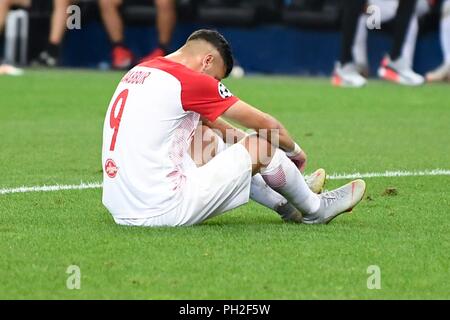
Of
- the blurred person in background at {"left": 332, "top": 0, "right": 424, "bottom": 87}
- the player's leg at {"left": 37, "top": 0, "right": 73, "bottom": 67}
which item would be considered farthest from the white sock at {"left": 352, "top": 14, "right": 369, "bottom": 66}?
the player's leg at {"left": 37, "top": 0, "right": 73, "bottom": 67}

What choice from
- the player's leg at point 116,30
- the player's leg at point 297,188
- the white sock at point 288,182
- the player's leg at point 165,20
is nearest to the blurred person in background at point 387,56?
the player's leg at point 165,20

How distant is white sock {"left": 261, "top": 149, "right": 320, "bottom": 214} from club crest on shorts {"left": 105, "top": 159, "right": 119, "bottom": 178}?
0.79 meters

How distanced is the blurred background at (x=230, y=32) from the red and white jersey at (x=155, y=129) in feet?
35.8

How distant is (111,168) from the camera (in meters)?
7.55

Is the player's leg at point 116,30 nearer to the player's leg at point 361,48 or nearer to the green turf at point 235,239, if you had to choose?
the player's leg at point 361,48

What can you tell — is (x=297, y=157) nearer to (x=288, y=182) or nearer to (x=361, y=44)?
(x=288, y=182)

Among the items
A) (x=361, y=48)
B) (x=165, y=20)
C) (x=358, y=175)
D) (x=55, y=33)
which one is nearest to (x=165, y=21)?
(x=165, y=20)

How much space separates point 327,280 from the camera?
6.40m

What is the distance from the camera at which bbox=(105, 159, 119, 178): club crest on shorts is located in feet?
24.7

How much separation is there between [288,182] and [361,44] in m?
11.5

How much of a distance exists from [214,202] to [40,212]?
1.30m

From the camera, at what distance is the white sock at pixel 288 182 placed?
7.50m

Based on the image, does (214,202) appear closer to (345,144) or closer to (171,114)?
(171,114)

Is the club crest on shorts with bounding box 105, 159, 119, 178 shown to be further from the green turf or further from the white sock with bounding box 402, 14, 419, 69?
the white sock with bounding box 402, 14, 419, 69
